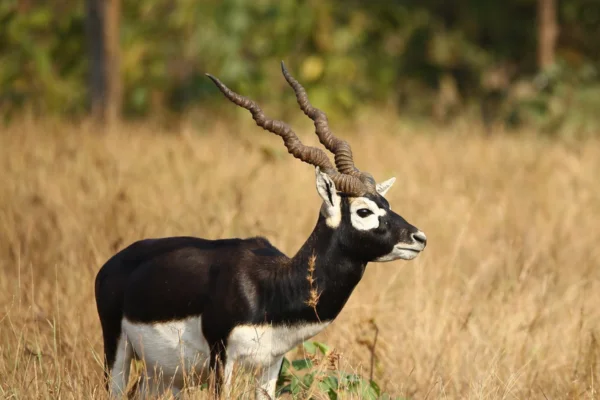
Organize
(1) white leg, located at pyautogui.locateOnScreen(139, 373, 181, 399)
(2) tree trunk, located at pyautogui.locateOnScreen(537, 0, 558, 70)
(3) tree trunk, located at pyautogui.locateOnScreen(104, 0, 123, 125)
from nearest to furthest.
A: (1) white leg, located at pyautogui.locateOnScreen(139, 373, 181, 399) < (3) tree trunk, located at pyautogui.locateOnScreen(104, 0, 123, 125) < (2) tree trunk, located at pyautogui.locateOnScreen(537, 0, 558, 70)

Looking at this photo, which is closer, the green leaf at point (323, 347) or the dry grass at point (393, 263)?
the green leaf at point (323, 347)

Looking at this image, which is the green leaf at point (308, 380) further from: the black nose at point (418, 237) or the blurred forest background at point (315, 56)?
the blurred forest background at point (315, 56)

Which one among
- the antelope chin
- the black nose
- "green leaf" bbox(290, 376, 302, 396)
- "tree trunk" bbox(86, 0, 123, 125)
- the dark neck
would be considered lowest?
"green leaf" bbox(290, 376, 302, 396)

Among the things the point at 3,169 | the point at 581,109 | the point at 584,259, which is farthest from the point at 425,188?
the point at 581,109

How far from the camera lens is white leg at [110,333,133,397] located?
13.0 ft

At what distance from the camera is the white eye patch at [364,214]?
12.1 ft

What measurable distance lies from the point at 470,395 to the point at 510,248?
2.47 metres

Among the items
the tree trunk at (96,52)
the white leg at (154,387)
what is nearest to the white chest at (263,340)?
the white leg at (154,387)

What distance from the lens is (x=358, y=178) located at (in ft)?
12.5

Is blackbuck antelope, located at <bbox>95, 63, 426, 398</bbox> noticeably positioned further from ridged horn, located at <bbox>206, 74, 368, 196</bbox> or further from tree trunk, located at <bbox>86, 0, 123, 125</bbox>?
tree trunk, located at <bbox>86, 0, 123, 125</bbox>

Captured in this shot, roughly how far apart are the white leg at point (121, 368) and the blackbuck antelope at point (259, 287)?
17 mm

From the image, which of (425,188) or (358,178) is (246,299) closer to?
(358,178)

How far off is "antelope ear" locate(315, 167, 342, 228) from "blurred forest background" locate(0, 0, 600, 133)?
855cm

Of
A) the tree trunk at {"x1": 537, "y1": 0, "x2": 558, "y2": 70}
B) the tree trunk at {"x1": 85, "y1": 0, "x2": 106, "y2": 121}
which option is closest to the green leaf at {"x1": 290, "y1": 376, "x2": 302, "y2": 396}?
the tree trunk at {"x1": 85, "y1": 0, "x2": 106, "y2": 121}
